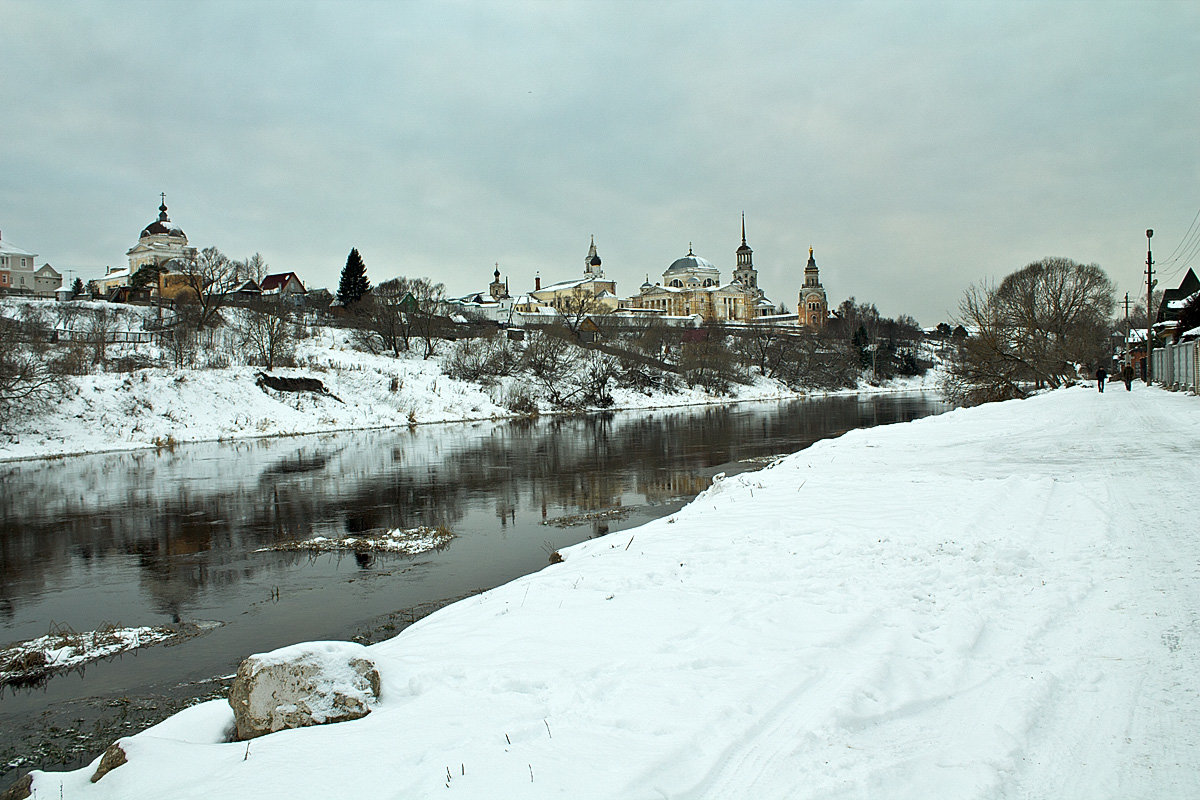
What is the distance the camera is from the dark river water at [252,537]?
7094 millimetres

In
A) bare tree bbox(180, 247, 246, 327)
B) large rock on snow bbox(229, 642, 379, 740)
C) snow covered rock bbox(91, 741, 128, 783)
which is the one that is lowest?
snow covered rock bbox(91, 741, 128, 783)

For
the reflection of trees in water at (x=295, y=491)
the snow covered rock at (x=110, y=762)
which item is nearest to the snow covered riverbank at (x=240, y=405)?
the reflection of trees in water at (x=295, y=491)

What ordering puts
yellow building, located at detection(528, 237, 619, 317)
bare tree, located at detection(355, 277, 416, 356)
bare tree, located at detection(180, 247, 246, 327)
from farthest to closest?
1. yellow building, located at detection(528, 237, 619, 317)
2. bare tree, located at detection(355, 277, 416, 356)
3. bare tree, located at detection(180, 247, 246, 327)

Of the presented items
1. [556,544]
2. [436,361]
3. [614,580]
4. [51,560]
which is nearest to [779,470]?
[556,544]

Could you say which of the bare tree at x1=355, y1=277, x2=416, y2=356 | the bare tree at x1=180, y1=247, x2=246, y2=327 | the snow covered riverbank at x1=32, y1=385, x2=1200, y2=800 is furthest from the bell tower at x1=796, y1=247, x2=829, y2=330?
the snow covered riverbank at x1=32, y1=385, x2=1200, y2=800

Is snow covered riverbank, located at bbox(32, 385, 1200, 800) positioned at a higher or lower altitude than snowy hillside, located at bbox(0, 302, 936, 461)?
lower

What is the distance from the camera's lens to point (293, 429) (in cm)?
3866

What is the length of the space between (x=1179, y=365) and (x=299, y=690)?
42241mm

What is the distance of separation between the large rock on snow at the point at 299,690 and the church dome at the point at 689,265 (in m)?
152

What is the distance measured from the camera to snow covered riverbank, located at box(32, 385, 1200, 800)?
3.64 m

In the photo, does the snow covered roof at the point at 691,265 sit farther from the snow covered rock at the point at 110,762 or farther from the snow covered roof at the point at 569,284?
the snow covered rock at the point at 110,762

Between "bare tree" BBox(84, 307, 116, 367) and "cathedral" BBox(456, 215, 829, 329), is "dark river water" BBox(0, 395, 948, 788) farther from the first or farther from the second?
"cathedral" BBox(456, 215, 829, 329)

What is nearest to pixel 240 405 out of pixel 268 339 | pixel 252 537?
pixel 268 339

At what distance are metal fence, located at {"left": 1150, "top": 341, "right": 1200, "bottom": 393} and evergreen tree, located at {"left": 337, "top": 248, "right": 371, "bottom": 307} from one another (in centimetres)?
6303
